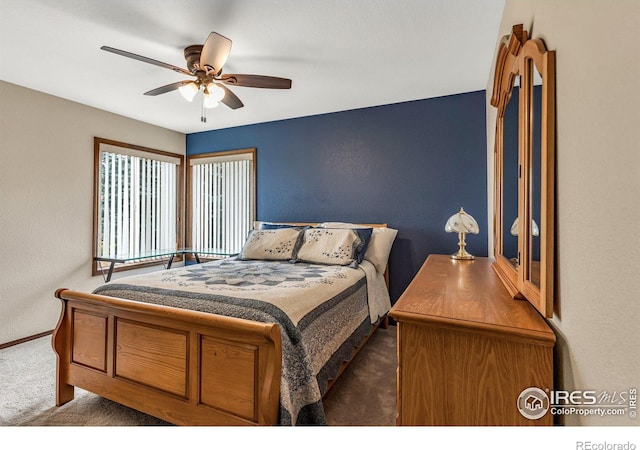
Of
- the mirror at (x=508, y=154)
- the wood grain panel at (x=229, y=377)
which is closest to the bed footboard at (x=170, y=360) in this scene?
the wood grain panel at (x=229, y=377)

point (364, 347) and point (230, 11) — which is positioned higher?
point (230, 11)

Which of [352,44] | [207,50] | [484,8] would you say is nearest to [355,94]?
[352,44]

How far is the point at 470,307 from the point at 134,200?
4.20 m

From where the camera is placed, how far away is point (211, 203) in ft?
15.0

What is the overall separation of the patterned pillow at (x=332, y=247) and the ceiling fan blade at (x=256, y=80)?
1.41 meters

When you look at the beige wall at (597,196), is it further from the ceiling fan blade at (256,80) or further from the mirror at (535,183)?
the ceiling fan blade at (256,80)

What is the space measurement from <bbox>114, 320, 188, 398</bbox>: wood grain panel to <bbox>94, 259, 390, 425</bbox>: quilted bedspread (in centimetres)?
16

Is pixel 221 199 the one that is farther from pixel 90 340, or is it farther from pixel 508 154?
pixel 508 154

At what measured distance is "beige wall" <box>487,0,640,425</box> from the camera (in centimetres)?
55

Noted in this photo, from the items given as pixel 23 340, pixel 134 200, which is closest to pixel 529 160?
pixel 23 340

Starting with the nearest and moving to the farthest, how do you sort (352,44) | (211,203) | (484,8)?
1. (484,8)
2. (352,44)
3. (211,203)

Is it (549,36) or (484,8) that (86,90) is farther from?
(549,36)

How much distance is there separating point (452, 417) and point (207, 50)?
214cm

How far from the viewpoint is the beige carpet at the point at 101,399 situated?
5.80 ft
